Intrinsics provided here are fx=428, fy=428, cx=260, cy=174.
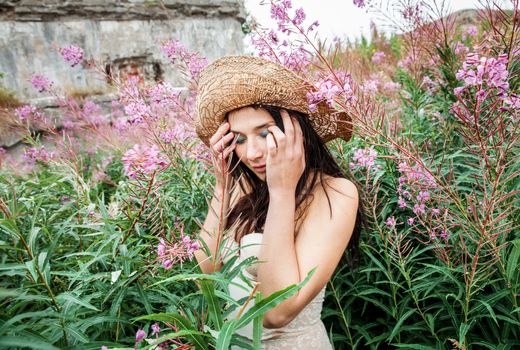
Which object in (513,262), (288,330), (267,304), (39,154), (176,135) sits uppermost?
(176,135)

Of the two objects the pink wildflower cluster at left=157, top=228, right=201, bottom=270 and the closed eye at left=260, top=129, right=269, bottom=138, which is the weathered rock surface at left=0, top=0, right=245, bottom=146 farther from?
the pink wildflower cluster at left=157, top=228, right=201, bottom=270

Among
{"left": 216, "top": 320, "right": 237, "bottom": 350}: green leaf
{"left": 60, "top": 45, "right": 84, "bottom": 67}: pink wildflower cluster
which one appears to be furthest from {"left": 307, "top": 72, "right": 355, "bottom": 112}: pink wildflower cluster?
{"left": 60, "top": 45, "right": 84, "bottom": 67}: pink wildflower cluster

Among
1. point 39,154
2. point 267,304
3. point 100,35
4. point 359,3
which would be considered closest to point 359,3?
point 359,3

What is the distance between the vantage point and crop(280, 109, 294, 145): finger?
1540 millimetres

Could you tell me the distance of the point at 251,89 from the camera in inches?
61.7

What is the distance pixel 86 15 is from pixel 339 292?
7043 millimetres

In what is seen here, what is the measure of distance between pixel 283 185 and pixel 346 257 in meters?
0.74

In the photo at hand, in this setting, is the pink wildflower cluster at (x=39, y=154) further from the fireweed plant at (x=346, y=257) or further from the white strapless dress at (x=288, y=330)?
the white strapless dress at (x=288, y=330)

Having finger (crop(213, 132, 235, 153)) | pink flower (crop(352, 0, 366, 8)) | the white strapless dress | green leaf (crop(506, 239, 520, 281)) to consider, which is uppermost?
pink flower (crop(352, 0, 366, 8))

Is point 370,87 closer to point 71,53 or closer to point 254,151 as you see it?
point 254,151

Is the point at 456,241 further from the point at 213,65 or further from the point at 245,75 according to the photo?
the point at 213,65

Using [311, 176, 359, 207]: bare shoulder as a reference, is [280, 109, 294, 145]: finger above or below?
above

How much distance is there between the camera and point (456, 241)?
176 centimetres

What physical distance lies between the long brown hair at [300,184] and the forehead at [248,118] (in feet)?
0.06
